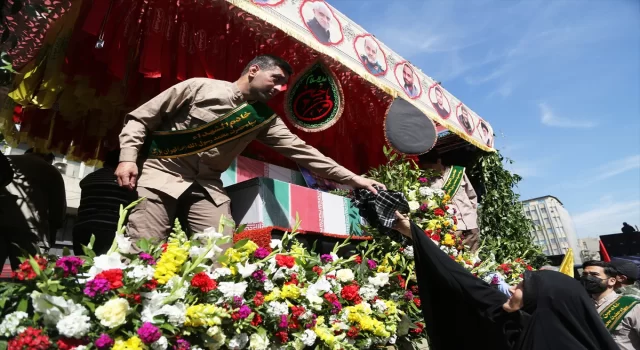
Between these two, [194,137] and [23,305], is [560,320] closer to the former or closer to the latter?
[194,137]

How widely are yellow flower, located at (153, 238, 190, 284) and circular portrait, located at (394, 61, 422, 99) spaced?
3.49 metres

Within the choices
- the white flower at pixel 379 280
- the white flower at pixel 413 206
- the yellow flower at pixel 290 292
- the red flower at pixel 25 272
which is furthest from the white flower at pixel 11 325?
the white flower at pixel 413 206

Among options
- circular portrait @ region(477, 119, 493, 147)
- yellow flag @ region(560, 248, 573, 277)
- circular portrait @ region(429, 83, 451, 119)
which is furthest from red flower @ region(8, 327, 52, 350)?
circular portrait @ region(477, 119, 493, 147)

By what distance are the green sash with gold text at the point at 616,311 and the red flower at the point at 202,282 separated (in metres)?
3.24

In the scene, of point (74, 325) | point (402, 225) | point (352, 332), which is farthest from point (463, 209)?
point (74, 325)

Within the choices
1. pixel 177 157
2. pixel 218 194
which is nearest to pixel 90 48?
pixel 177 157

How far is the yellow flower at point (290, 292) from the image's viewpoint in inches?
74.7

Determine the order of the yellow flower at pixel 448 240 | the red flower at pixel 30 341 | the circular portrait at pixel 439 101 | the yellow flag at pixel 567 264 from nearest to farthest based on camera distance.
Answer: the red flower at pixel 30 341, the yellow flower at pixel 448 240, the yellow flag at pixel 567 264, the circular portrait at pixel 439 101

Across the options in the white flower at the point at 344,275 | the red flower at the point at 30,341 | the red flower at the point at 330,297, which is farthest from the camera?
the white flower at the point at 344,275

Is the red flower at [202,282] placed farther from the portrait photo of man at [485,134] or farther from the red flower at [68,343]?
the portrait photo of man at [485,134]

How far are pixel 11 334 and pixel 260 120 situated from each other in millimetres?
1558

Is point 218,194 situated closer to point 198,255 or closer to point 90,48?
point 198,255

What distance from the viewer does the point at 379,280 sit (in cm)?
266

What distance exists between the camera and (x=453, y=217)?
12.2ft
